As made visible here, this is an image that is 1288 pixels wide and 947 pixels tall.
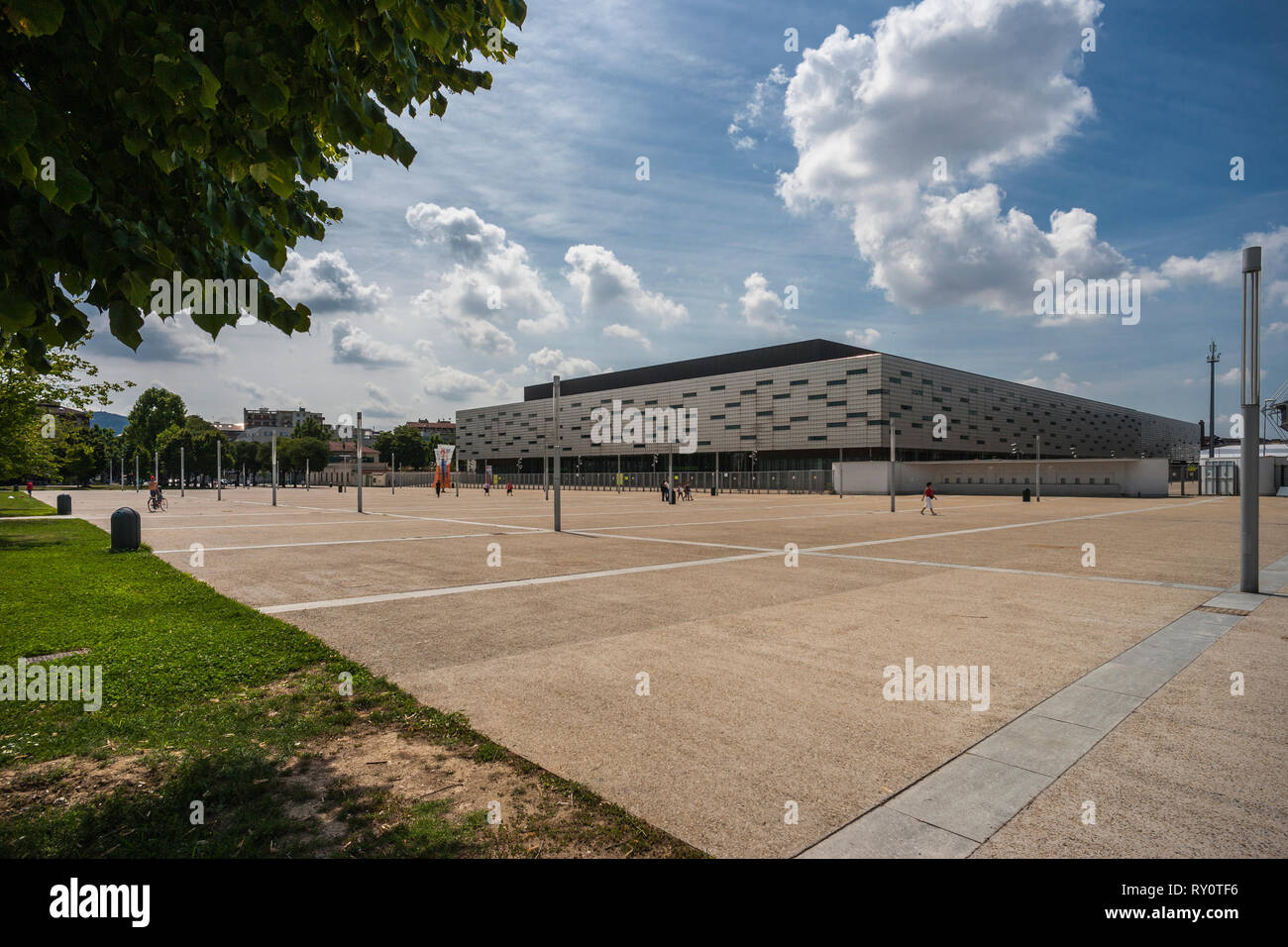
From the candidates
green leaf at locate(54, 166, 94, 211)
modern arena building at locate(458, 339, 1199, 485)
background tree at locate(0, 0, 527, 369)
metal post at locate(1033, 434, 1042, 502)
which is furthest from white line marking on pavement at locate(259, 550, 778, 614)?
modern arena building at locate(458, 339, 1199, 485)

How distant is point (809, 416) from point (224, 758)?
8711cm

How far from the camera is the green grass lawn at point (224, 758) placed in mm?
3068

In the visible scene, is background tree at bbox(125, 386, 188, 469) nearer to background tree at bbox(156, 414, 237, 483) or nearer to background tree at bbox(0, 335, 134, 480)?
background tree at bbox(156, 414, 237, 483)

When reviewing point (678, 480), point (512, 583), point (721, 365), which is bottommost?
point (512, 583)

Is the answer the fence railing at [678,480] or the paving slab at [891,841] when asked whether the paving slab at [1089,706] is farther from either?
the fence railing at [678,480]

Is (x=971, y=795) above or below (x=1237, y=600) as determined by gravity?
above

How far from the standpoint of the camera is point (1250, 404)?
34.0 feet

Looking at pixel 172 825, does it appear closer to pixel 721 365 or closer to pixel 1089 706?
pixel 1089 706

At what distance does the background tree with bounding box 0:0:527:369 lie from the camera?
2.53 meters

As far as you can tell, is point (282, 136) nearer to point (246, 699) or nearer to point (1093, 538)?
point (246, 699)

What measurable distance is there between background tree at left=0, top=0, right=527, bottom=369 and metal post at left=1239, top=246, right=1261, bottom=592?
12504 millimetres

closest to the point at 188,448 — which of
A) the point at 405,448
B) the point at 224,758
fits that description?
the point at 405,448

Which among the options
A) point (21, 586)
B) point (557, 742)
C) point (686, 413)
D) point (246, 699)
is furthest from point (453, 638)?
point (686, 413)
